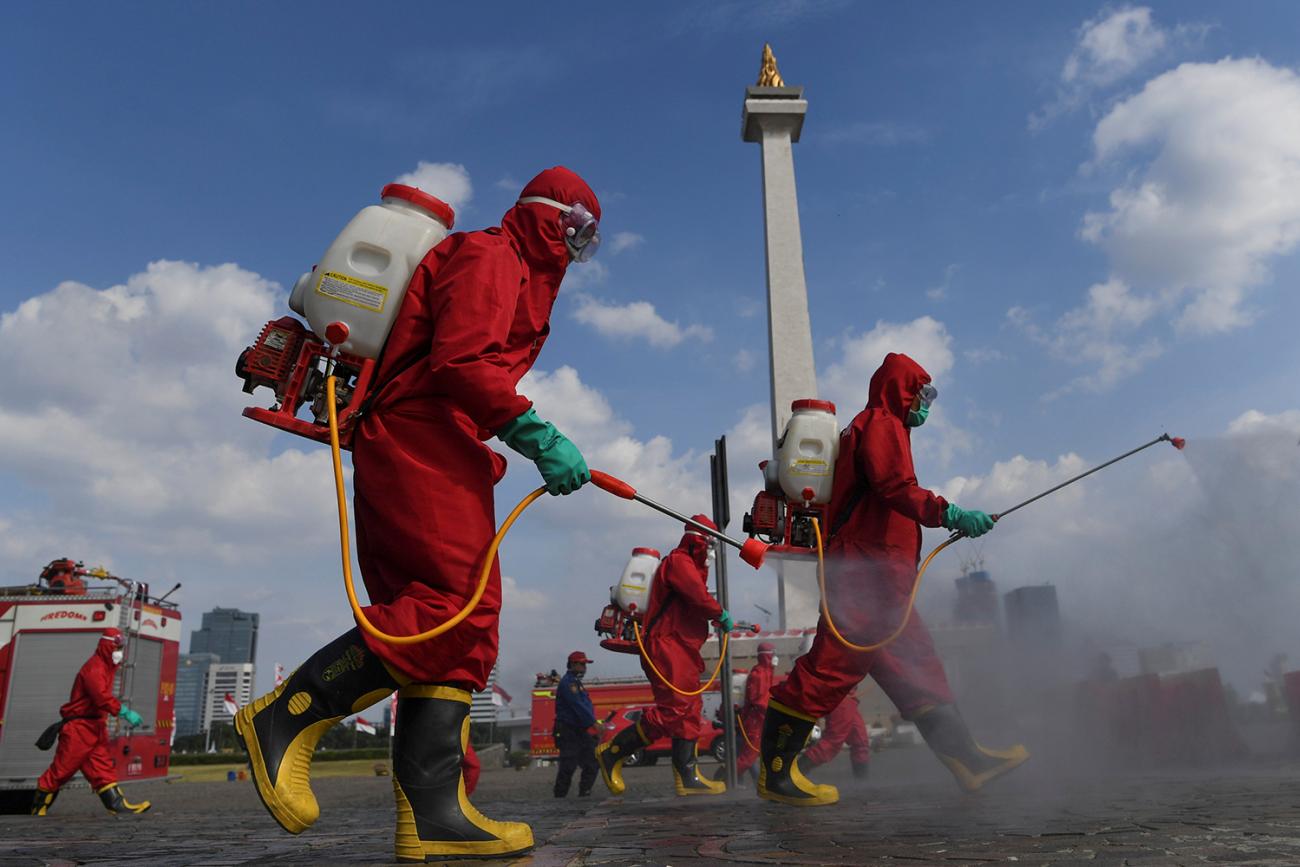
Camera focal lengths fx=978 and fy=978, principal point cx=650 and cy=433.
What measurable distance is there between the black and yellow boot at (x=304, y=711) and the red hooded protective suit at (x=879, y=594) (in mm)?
3087

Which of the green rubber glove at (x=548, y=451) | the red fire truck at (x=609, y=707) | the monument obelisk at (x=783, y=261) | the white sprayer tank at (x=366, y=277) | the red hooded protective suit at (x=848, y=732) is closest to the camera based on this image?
the green rubber glove at (x=548, y=451)

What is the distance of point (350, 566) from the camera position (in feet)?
9.03

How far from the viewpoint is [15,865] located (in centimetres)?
321

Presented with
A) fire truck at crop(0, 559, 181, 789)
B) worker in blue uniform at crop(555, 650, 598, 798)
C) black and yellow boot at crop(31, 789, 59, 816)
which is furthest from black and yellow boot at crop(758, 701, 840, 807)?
fire truck at crop(0, 559, 181, 789)

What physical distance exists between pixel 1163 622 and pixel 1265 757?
1237mm

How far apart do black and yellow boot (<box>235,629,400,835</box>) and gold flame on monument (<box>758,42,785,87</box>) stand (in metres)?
39.8

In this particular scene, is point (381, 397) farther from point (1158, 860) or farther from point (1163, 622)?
point (1163, 622)

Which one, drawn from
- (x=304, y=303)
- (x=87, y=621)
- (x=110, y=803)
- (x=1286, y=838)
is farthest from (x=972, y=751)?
(x=87, y=621)

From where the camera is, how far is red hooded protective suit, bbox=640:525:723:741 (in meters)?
8.19

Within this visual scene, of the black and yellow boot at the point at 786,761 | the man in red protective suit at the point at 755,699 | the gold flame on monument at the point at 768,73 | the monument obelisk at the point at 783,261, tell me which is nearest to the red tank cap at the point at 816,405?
the black and yellow boot at the point at 786,761

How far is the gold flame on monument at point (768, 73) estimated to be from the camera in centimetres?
3987

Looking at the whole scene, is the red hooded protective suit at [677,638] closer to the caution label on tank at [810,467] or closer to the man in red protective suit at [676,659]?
the man in red protective suit at [676,659]

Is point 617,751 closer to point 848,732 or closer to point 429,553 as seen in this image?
point 848,732

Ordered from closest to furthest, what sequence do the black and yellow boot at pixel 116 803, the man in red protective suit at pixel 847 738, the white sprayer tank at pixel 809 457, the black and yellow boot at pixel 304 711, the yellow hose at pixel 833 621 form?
the black and yellow boot at pixel 304 711 < the yellow hose at pixel 833 621 < the white sprayer tank at pixel 809 457 < the black and yellow boot at pixel 116 803 < the man in red protective suit at pixel 847 738
